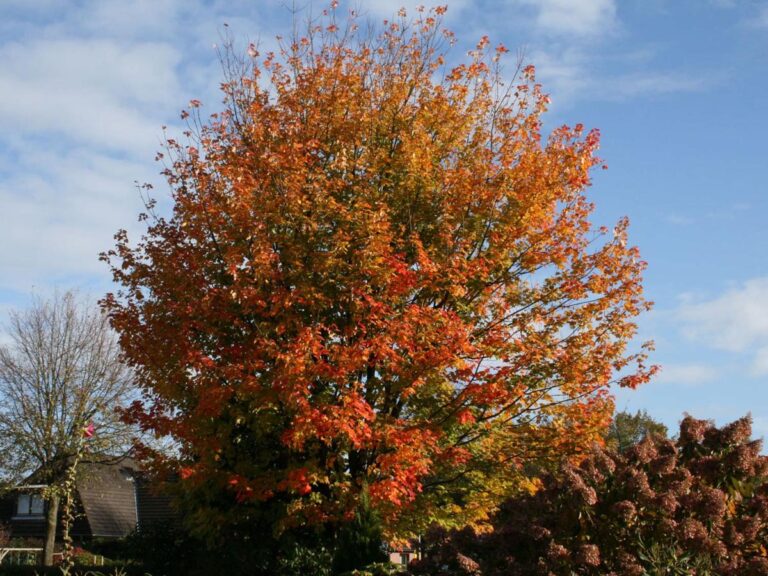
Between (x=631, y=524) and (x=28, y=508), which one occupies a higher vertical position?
(x=28, y=508)

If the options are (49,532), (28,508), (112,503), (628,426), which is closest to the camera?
(49,532)

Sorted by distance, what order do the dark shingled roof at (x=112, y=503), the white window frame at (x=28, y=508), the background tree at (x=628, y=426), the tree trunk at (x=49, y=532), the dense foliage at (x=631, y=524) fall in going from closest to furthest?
the dense foliage at (x=631, y=524) < the tree trunk at (x=49, y=532) < the dark shingled roof at (x=112, y=503) < the white window frame at (x=28, y=508) < the background tree at (x=628, y=426)

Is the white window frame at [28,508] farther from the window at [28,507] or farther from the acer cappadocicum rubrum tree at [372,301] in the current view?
the acer cappadocicum rubrum tree at [372,301]

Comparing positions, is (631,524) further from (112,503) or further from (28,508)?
(28,508)

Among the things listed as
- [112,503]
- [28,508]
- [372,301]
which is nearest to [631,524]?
[372,301]

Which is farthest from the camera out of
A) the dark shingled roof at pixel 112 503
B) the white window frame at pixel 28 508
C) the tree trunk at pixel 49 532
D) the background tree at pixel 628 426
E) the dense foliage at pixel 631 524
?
the background tree at pixel 628 426

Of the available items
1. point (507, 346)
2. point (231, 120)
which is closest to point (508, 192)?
point (507, 346)

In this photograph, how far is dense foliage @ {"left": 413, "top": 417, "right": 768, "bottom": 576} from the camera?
988 centimetres

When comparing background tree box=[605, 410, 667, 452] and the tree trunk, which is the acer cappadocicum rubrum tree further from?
background tree box=[605, 410, 667, 452]

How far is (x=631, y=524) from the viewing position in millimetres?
10414

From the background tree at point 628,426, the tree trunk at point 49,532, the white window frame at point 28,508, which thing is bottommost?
the tree trunk at point 49,532

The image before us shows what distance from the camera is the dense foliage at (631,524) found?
9883mm

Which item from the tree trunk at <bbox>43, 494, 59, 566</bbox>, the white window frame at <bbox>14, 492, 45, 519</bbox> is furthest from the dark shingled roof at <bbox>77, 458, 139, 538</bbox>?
the tree trunk at <bbox>43, 494, 59, 566</bbox>

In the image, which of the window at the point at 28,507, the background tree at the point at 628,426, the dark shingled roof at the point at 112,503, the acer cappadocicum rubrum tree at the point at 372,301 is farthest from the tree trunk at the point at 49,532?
the background tree at the point at 628,426
